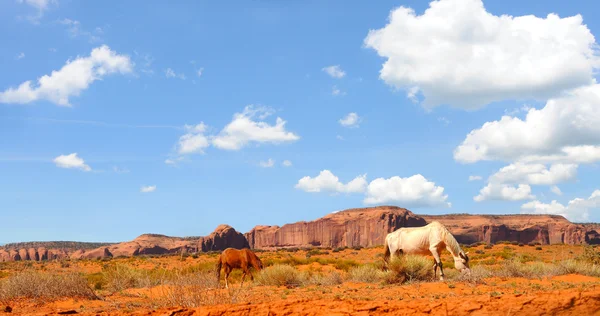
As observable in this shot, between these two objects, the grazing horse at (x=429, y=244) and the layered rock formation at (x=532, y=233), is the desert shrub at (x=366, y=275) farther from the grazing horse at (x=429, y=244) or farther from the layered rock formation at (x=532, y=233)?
the layered rock formation at (x=532, y=233)

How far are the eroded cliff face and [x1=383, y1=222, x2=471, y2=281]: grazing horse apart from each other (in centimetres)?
8685

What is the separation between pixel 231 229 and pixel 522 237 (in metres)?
61.3

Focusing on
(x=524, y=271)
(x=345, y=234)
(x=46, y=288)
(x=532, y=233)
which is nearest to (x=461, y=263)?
(x=524, y=271)

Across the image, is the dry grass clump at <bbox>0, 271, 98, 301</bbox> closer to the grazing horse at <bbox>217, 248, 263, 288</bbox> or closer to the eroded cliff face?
the grazing horse at <bbox>217, 248, 263, 288</bbox>

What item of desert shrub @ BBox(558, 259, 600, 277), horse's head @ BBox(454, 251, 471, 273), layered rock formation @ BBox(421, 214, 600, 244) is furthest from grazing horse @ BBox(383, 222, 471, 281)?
layered rock formation @ BBox(421, 214, 600, 244)

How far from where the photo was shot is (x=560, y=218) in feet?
406

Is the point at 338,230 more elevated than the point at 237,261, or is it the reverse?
the point at 338,230

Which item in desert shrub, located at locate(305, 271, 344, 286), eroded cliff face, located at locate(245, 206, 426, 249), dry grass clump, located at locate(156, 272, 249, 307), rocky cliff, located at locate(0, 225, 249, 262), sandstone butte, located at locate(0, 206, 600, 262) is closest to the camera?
dry grass clump, located at locate(156, 272, 249, 307)

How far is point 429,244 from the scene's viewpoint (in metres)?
A: 16.2

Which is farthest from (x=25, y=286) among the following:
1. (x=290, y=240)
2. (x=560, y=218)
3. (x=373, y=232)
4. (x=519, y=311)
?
(x=560, y=218)

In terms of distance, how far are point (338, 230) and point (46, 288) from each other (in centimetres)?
10407

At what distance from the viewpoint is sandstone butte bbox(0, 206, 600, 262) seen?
92.2 meters

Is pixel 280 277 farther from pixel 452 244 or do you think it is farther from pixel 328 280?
pixel 452 244

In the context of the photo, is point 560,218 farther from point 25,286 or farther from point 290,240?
point 25,286
